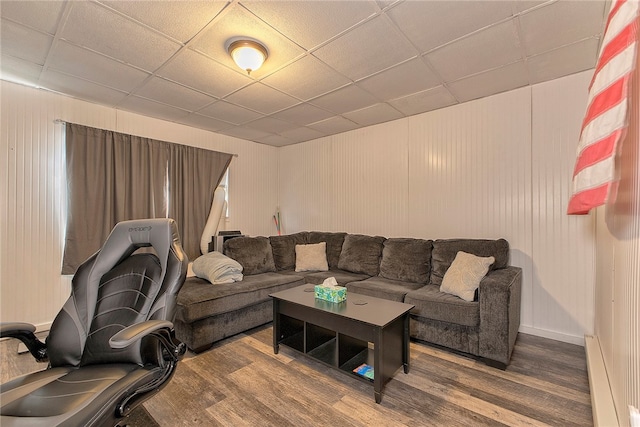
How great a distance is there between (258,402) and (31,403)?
3.84 ft

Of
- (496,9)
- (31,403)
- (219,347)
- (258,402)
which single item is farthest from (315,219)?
(31,403)

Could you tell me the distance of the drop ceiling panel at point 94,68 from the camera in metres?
2.21

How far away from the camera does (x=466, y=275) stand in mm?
2500

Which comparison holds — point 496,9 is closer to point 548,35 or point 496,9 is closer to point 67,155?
point 548,35

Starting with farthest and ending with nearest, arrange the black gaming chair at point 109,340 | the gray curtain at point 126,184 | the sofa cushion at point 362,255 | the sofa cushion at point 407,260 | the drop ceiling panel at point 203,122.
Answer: the drop ceiling panel at point 203,122 < the sofa cushion at point 362,255 < the sofa cushion at point 407,260 < the gray curtain at point 126,184 < the black gaming chair at point 109,340

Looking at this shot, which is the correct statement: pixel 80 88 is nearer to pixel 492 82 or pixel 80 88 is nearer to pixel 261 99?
pixel 261 99

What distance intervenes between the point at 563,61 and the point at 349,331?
292cm

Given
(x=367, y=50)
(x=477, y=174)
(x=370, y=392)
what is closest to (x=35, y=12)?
(x=367, y=50)

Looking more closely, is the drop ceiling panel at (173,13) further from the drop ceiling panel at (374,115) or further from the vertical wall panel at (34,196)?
the drop ceiling panel at (374,115)

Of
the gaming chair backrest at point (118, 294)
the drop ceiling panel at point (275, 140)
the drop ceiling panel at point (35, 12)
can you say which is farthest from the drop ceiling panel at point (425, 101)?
the drop ceiling panel at point (35, 12)

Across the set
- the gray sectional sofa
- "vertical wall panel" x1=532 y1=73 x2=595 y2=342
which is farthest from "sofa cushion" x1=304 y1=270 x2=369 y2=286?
"vertical wall panel" x1=532 y1=73 x2=595 y2=342

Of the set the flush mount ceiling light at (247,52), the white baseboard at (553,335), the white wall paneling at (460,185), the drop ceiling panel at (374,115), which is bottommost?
the white baseboard at (553,335)

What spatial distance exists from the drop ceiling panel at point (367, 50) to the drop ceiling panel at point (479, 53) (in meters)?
0.29

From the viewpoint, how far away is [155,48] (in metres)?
2.17
